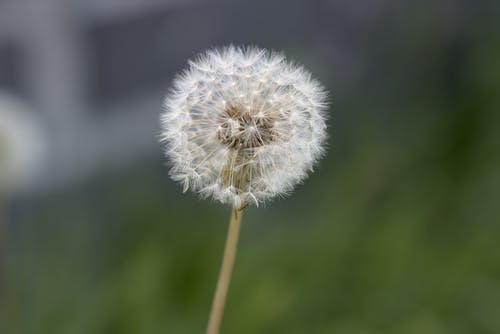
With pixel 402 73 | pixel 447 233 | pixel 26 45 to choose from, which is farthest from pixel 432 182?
pixel 26 45

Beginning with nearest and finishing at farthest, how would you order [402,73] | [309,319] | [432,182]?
1. [309,319]
2. [432,182]
3. [402,73]

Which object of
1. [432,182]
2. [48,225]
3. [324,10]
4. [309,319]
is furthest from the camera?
[324,10]

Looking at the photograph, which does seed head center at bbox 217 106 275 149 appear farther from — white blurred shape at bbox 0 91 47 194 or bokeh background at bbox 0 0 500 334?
white blurred shape at bbox 0 91 47 194

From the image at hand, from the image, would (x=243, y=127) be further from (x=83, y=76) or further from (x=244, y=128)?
(x=83, y=76)

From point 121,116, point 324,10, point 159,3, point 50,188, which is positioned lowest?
point 50,188

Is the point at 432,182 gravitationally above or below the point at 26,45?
below

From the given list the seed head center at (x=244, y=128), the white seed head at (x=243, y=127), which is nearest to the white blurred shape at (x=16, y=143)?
the white seed head at (x=243, y=127)

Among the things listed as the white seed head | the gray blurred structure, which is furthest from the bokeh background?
the white seed head

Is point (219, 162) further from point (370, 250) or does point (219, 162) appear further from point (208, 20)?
point (208, 20)
